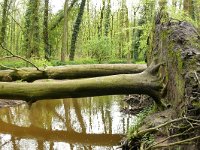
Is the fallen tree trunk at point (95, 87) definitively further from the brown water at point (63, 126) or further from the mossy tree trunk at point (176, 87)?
the brown water at point (63, 126)

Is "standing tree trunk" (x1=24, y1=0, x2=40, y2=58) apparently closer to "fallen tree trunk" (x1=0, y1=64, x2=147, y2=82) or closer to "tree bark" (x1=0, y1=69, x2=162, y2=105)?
"fallen tree trunk" (x1=0, y1=64, x2=147, y2=82)

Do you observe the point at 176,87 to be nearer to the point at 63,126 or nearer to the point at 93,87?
the point at 93,87

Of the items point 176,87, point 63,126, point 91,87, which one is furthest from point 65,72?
point 176,87

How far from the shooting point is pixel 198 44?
276 inches

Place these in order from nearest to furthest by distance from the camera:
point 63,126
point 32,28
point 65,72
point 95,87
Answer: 1. point 95,87
2. point 63,126
3. point 65,72
4. point 32,28

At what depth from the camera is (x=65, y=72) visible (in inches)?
415

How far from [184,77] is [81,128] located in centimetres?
406

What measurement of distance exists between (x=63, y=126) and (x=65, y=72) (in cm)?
178

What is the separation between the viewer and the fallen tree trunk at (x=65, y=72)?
9.90 meters

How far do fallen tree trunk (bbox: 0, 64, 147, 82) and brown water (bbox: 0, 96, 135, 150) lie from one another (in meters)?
1.23

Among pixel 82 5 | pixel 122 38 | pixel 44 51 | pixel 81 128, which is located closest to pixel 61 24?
pixel 82 5

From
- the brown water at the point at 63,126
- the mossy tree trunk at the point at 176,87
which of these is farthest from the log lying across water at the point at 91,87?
the brown water at the point at 63,126

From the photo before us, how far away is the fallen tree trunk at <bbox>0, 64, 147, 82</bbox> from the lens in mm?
9898

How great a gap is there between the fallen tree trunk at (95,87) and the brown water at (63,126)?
0.51 meters
